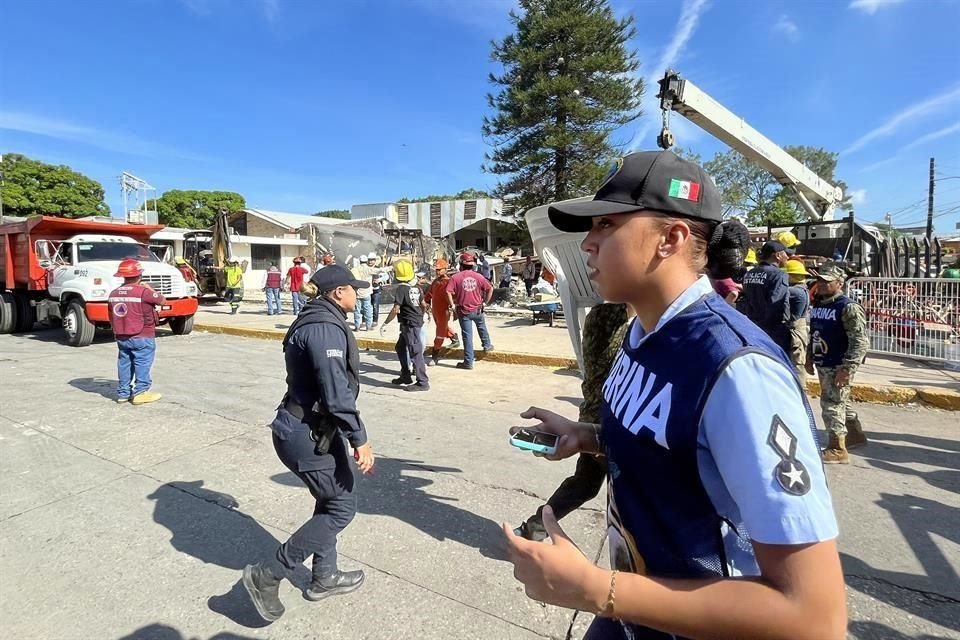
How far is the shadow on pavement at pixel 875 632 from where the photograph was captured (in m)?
2.37

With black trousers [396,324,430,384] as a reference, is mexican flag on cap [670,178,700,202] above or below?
above

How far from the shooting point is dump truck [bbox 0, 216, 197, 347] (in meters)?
10.9

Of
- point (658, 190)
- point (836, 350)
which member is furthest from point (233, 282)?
point (658, 190)

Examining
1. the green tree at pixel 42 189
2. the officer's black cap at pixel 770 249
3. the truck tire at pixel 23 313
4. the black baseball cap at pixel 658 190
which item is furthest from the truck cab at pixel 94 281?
the green tree at pixel 42 189

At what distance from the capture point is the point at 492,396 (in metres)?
6.91

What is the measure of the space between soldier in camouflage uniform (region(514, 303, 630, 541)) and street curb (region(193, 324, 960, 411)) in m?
4.97

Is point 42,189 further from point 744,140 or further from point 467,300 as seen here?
point 744,140

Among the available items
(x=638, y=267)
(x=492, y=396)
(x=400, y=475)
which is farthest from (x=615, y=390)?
(x=492, y=396)

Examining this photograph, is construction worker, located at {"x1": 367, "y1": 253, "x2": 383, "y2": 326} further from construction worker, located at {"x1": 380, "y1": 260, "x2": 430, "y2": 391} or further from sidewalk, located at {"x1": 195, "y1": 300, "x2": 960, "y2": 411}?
construction worker, located at {"x1": 380, "y1": 260, "x2": 430, "y2": 391}

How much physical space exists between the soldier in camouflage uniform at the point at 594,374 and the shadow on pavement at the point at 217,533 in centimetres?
155

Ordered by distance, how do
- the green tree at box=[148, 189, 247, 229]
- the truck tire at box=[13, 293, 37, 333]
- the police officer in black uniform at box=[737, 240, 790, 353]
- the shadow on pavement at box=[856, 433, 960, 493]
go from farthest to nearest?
the green tree at box=[148, 189, 247, 229] < the truck tire at box=[13, 293, 37, 333] < the police officer in black uniform at box=[737, 240, 790, 353] < the shadow on pavement at box=[856, 433, 960, 493]

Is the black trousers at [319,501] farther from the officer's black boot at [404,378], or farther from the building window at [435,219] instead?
the building window at [435,219]

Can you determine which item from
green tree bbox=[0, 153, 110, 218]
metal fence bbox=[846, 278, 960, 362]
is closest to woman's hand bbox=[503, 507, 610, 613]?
metal fence bbox=[846, 278, 960, 362]

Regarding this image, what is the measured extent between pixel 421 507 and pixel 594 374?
5.58 feet
